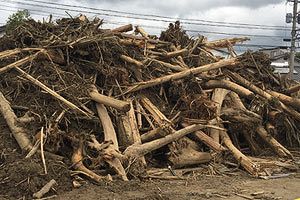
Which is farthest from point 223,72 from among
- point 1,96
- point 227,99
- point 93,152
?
point 1,96

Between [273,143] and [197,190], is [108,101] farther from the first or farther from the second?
[273,143]

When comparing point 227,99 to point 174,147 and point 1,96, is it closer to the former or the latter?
point 174,147

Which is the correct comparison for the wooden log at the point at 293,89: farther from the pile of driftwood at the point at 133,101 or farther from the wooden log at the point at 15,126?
the wooden log at the point at 15,126

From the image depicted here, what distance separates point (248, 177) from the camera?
8.74m

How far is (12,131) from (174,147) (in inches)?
115

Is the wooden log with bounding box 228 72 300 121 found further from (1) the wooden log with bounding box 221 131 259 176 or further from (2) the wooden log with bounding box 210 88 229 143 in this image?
(1) the wooden log with bounding box 221 131 259 176

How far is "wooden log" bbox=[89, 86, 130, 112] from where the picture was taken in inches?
322

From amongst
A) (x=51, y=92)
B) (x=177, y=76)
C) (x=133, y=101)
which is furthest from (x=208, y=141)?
(x=51, y=92)

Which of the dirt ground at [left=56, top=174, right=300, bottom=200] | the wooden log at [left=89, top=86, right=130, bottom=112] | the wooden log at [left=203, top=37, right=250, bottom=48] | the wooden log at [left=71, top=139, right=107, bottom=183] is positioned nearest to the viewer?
the dirt ground at [left=56, top=174, right=300, bottom=200]

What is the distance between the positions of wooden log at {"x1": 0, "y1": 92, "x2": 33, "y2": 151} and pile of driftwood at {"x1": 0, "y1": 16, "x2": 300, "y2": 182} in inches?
0.7

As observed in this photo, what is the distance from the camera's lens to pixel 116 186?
7262 mm

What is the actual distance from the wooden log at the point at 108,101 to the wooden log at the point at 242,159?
2.48m

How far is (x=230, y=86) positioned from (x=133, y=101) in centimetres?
226

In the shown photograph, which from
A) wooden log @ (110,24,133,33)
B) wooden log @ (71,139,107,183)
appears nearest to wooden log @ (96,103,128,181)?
wooden log @ (71,139,107,183)
